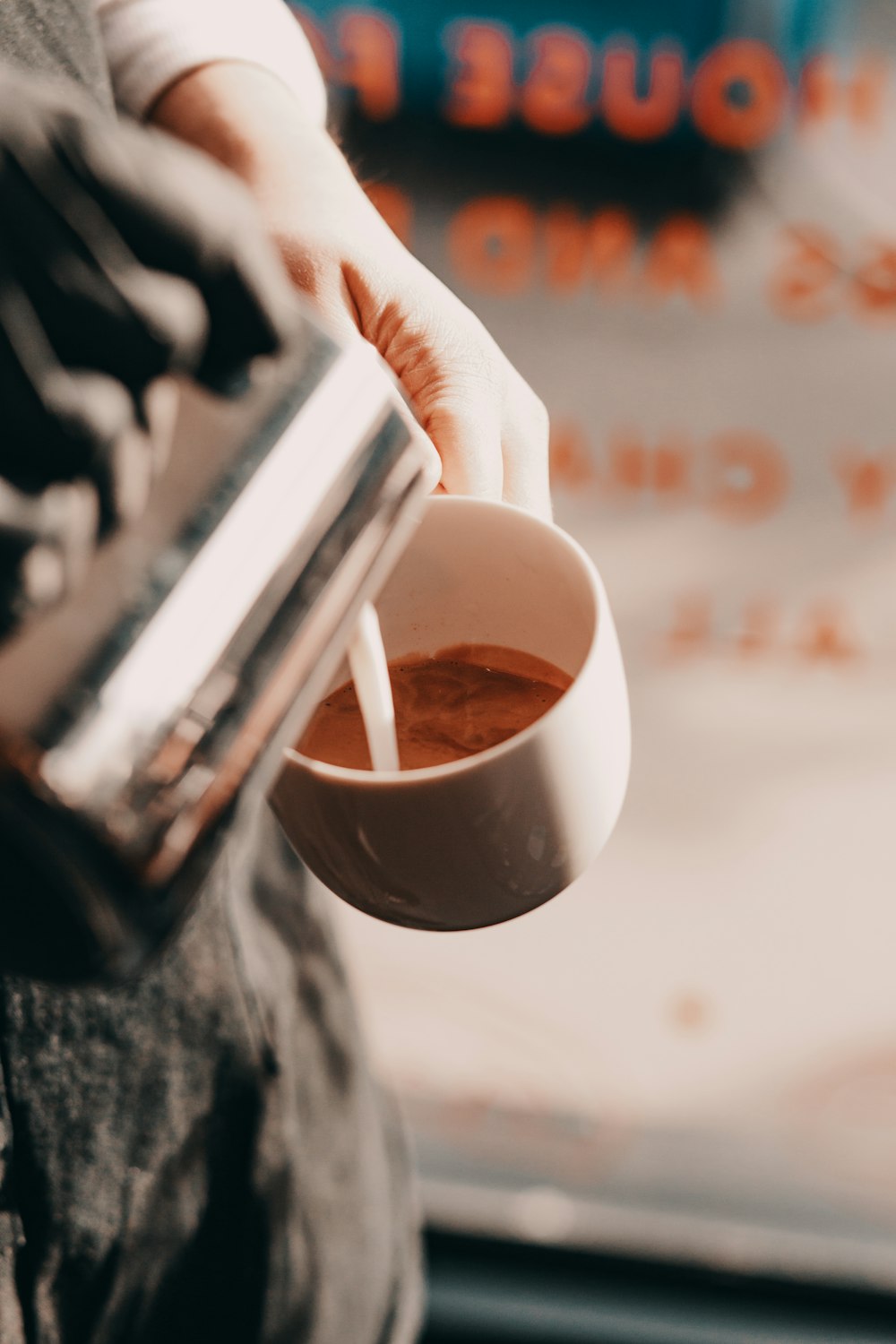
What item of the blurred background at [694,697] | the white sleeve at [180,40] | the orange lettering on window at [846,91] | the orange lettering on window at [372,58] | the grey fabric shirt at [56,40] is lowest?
the blurred background at [694,697]

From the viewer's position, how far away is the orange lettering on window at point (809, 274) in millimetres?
897

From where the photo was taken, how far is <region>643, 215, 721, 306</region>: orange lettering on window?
890 mm

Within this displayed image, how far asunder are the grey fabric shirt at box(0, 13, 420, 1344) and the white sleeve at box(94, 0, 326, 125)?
0.21 feet

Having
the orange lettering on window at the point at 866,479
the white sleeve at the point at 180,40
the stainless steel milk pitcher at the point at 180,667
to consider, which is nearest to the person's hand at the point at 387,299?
the white sleeve at the point at 180,40

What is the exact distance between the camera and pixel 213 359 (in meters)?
0.27

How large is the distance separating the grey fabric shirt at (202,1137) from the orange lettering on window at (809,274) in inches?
23.0

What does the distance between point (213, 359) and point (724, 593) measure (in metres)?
1.04

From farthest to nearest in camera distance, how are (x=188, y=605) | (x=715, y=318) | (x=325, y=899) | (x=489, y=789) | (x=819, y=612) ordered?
(x=819, y=612), (x=715, y=318), (x=325, y=899), (x=489, y=789), (x=188, y=605)

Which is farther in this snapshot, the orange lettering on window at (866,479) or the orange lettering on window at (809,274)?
the orange lettering on window at (866,479)

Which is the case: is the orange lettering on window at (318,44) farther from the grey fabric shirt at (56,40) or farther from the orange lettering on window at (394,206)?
the grey fabric shirt at (56,40)

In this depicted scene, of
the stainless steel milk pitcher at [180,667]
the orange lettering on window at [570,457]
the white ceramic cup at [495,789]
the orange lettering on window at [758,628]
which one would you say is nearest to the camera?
the stainless steel milk pitcher at [180,667]

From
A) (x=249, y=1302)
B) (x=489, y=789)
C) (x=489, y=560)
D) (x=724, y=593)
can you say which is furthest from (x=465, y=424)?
(x=724, y=593)

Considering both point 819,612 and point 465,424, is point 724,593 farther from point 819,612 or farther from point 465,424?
point 465,424

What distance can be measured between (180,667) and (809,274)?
0.82 metres
